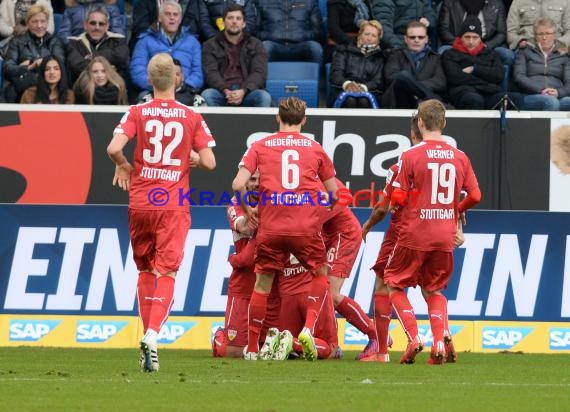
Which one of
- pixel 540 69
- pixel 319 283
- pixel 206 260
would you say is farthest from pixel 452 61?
pixel 319 283

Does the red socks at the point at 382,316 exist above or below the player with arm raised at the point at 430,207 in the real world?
below

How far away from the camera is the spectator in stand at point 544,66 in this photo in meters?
17.0

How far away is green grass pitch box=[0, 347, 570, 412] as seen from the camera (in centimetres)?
763

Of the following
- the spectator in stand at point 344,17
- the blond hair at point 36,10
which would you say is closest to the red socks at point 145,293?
the blond hair at point 36,10

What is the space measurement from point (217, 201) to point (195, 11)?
3.89 m

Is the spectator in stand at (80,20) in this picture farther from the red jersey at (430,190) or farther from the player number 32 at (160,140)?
the player number 32 at (160,140)

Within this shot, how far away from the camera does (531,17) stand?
59.1 ft

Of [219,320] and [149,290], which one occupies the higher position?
[149,290]

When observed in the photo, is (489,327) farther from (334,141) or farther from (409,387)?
(409,387)

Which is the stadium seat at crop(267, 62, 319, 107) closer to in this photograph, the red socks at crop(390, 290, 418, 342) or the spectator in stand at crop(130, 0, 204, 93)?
the spectator in stand at crop(130, 0, 204, 93)

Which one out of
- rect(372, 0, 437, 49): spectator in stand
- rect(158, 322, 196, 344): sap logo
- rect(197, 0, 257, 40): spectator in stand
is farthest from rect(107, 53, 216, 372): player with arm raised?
rect(372, 0, 437, 49): spectator in stand

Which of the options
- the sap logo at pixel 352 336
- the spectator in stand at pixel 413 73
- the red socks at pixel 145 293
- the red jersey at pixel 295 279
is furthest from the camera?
the spectator in stand at pixel 413 73

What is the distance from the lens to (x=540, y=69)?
17188mm

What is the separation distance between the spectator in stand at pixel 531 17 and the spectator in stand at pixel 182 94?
459cm
